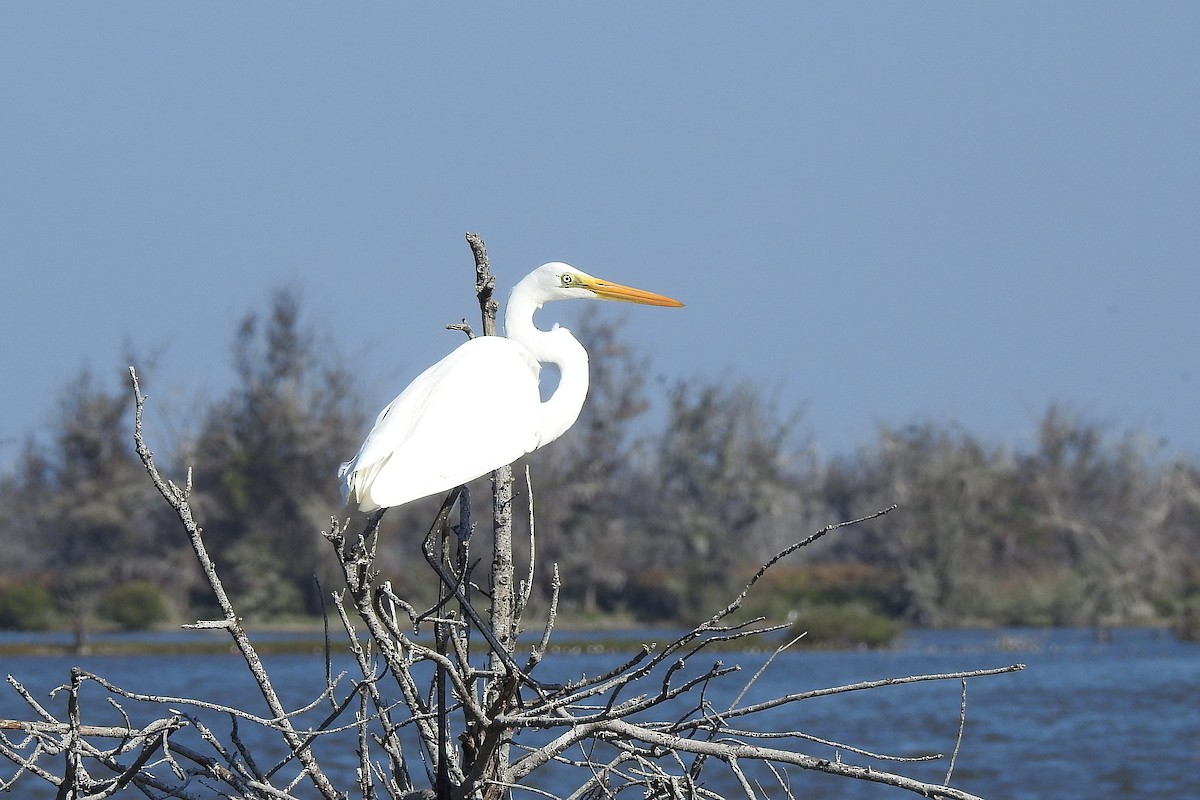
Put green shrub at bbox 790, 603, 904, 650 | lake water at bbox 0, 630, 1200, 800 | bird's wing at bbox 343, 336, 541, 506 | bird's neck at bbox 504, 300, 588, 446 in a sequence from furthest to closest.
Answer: green shrub at bbox 790, 603, 904, 650, lake water at bbox 0, 630, 1200, 800, bird's neck at bbox 504, 300, 588, 446, bird's wing at bbox 343, 336, 541, 506

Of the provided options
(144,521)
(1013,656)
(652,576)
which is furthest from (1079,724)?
(144,521)

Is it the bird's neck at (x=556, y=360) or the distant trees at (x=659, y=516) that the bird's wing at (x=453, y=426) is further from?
the distant trees at (x=659, y=516)

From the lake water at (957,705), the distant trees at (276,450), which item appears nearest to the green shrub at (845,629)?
the lake water at (957,705)

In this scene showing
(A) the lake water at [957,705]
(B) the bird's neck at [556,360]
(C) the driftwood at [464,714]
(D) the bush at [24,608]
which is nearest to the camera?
(C) the driftwood at [464,714]

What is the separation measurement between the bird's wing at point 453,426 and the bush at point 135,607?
28608 mm

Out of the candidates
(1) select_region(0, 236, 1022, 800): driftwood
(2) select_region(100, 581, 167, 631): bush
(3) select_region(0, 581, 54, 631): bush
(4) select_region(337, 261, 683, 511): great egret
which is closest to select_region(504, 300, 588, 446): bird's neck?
(4) select_region(337, 261, 683, 511): great egret

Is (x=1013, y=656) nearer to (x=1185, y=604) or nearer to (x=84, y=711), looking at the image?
(x=1185, y=604)

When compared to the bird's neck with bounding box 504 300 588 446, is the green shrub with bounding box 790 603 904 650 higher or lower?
lower

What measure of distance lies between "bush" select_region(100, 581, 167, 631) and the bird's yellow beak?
28202 millimetres

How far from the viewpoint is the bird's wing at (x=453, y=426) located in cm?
364

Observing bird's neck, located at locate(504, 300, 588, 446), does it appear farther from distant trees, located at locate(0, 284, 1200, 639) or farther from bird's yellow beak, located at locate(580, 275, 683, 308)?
distant trees, located at locate(0, 284, 1200, 639)

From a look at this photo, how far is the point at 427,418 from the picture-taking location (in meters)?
3.78

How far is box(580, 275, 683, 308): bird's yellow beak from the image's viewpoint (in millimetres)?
4430

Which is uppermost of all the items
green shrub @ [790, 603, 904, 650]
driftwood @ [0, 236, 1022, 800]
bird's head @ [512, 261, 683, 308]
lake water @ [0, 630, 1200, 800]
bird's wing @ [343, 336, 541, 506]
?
bird's head @ [512, 261, 683, 308]
